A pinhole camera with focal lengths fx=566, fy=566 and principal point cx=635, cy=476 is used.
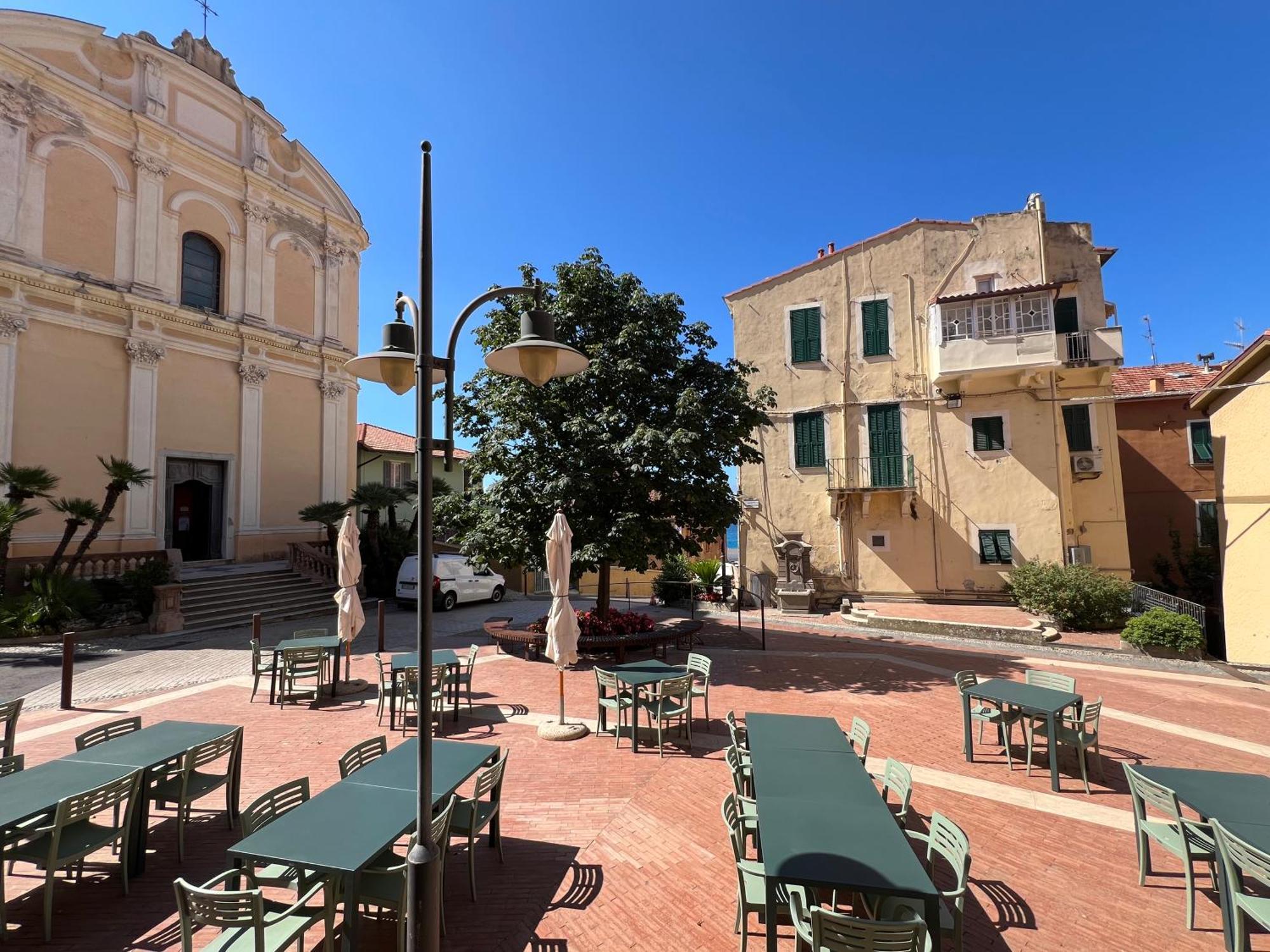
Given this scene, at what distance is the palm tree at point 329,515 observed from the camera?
19625 mm

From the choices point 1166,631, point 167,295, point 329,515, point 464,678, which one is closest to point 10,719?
point 464,678

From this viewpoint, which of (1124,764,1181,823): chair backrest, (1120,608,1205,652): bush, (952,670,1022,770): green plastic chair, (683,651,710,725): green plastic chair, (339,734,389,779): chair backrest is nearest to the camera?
(1124,764,1181,823): chair backrest

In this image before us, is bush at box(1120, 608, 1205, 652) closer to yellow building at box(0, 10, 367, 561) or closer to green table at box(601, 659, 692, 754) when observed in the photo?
green table at box(601, 659, 692, 754)

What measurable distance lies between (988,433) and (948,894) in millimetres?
17729

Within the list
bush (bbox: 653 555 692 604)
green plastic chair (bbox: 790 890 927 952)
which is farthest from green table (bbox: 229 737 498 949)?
bush (bbox: 653 555 692 604)

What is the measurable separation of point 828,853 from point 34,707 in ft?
37.6

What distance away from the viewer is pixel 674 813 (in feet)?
18.0

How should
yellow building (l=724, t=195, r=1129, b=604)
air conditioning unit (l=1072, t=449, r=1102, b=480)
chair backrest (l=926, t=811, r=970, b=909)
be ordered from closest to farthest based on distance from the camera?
chair backrest (l=926, t=811, r=970, b=909)
yellow building (l=724, t=195, r=1129, b=604)
air conditioning unit (l=1072, t=449, r=1102, b=480)

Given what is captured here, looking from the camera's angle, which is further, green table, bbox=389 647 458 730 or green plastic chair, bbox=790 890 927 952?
green table, bbox=389 647 458 730

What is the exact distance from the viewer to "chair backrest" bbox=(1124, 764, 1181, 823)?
4.27 m

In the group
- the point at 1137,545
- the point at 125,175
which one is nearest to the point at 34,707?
the point at 125,175

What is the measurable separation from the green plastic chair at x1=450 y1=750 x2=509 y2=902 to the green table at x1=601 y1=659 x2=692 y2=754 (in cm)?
231

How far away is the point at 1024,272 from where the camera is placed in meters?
17.7

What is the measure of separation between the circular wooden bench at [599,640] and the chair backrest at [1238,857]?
8.16 m
